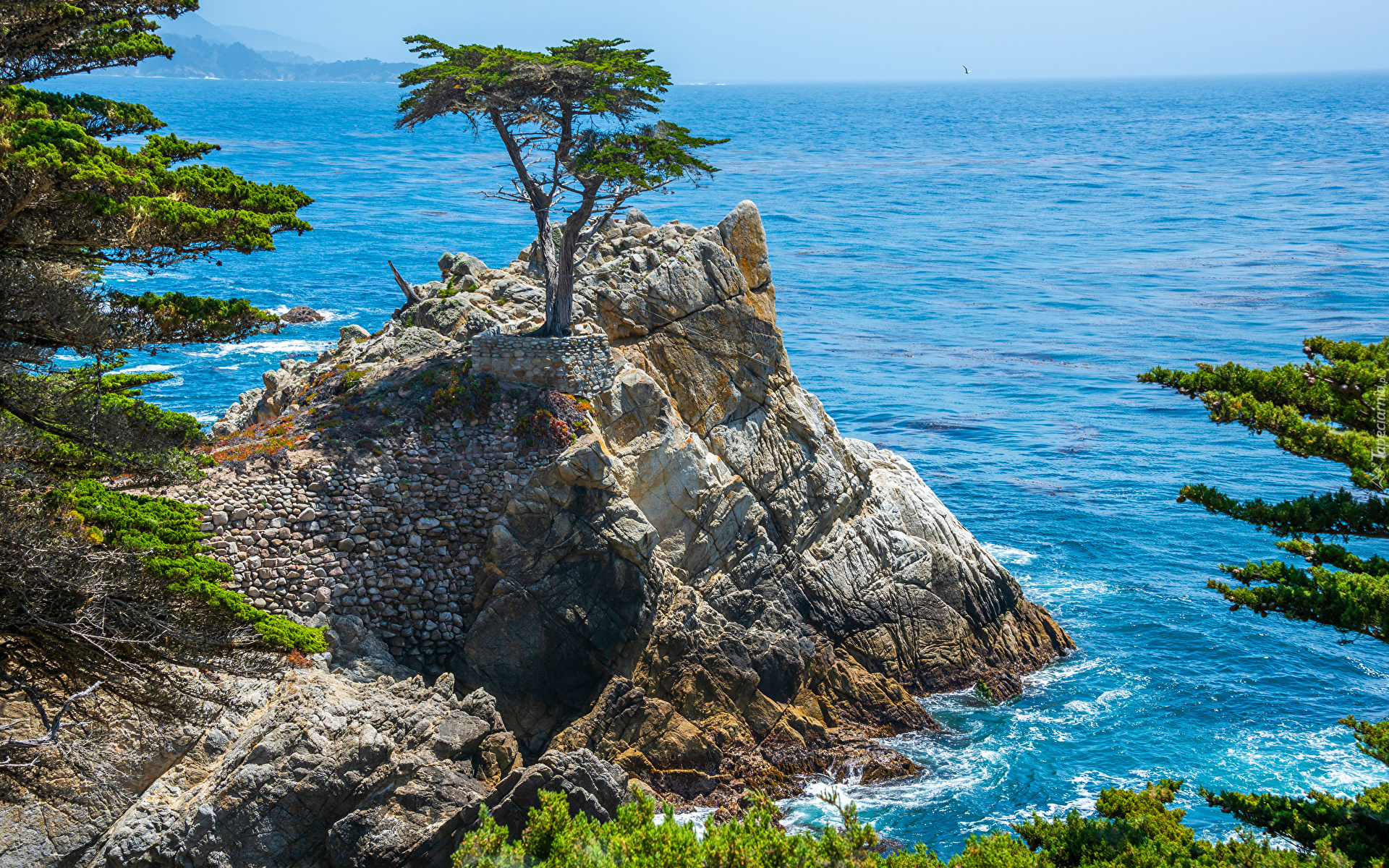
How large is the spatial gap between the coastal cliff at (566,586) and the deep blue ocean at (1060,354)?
9.25ft

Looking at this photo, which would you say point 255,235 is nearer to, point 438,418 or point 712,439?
point 438,418

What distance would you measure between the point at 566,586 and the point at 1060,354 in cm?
4407

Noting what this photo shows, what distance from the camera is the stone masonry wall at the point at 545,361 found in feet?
79.4

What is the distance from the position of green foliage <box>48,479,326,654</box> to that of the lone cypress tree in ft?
35.5

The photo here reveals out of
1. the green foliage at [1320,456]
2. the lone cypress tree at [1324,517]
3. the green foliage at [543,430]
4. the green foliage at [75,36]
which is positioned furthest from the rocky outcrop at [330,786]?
the green foliage at [1320,456]

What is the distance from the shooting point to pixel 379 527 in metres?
21.7

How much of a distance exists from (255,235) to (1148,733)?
941 inches

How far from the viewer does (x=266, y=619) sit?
1184 centimetres

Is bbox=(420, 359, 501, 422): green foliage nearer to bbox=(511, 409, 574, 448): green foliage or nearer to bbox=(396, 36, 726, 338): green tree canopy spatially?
bbox=(511, 409, 574, 448): green foliage

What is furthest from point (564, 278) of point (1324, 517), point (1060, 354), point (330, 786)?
point (1060, 354)

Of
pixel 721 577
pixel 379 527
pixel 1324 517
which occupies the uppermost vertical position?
pixel 1324 517

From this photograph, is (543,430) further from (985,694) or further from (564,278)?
(985,694)

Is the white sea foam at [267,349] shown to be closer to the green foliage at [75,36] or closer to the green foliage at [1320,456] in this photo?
the green foliage at [75,36]

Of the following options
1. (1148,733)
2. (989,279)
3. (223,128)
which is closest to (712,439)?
(1148,733)
